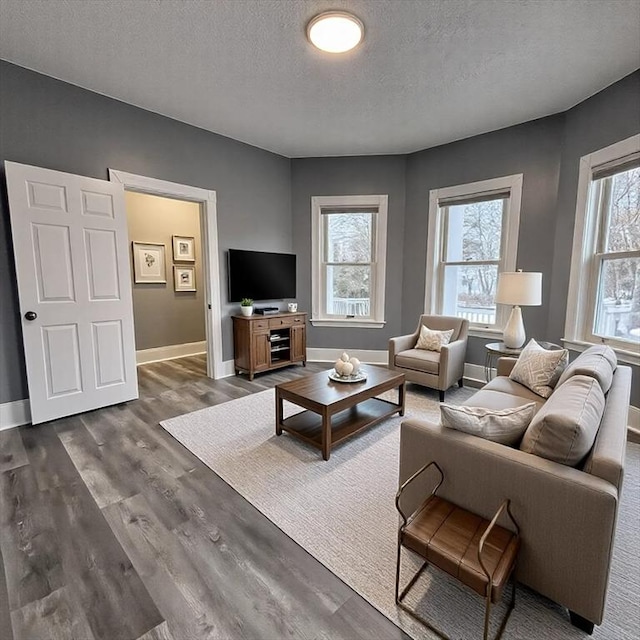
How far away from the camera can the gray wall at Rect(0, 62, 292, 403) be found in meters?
2.78

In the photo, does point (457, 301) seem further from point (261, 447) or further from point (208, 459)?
point (208, 459)

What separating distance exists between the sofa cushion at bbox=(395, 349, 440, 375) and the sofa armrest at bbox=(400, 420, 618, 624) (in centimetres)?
211

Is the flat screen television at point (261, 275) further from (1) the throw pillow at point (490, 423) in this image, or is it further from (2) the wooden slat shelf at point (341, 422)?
(1) the throw pillow at point (490, 423)

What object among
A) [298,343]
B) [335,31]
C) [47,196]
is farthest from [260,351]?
[335,31]

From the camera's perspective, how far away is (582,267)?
328 cm

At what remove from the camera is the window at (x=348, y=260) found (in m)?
4.86

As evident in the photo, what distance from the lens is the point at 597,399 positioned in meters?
1.50

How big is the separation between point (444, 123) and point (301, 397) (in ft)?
11.1

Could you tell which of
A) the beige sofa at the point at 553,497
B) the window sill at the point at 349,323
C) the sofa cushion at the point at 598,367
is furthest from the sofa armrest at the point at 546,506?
the window sill at the point at 349,323

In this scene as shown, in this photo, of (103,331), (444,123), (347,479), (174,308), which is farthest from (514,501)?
(174,308)

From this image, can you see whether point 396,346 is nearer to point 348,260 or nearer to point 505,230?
point 348,260

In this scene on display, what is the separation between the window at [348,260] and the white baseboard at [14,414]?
337 centimetres

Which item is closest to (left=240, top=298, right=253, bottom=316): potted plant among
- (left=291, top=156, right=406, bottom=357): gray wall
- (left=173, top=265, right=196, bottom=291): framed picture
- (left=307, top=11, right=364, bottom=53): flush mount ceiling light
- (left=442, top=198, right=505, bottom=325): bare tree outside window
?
(left=291, top=156, right=406, bottom=357): gray wall

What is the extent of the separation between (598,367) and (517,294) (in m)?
1.53
